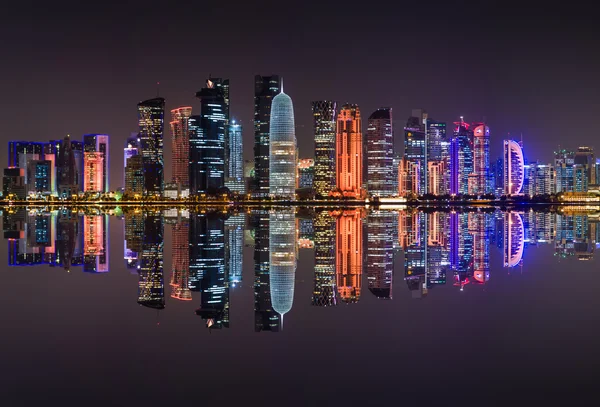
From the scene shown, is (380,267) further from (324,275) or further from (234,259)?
(234,259)

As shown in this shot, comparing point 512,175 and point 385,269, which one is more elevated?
point 512,175

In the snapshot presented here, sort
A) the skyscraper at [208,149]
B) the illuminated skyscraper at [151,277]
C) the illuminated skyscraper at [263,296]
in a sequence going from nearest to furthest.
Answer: the illuminated skyscraper at [263,296], the illuminated skyscraper at [151,277], the skyscraper at [208,149]

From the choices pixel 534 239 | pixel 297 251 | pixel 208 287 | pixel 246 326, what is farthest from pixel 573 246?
pixel 246 326

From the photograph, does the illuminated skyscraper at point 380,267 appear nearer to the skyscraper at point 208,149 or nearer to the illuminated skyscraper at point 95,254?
the illuminated skyscraper at point 95,254

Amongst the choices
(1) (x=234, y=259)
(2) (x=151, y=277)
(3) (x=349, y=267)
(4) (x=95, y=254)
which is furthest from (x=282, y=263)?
(4) (x=95, y=254)

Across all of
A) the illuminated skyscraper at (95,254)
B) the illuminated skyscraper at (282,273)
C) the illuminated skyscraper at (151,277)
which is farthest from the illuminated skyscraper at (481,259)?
the illuminated skyscraper at (95,254)

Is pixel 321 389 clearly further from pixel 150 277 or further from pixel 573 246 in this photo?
pixel 573 246
